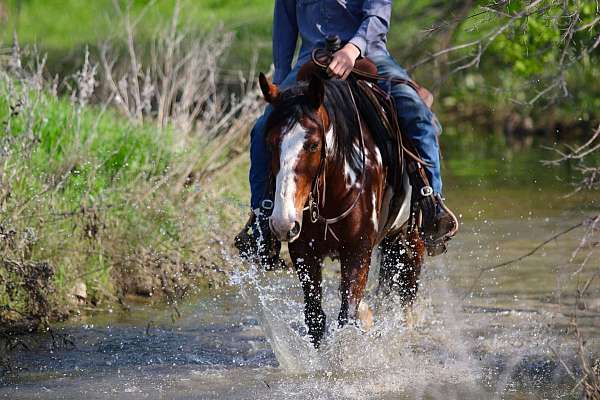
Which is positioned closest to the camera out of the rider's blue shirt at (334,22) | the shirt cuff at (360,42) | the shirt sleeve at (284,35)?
the shirt cuff at (360,42)

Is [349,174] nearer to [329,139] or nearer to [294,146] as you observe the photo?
[329,139]

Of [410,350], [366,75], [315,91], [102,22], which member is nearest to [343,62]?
[366,75]

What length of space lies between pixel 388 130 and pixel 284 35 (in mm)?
1081

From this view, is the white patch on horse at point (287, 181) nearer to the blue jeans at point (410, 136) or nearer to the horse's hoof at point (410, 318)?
the blue jeans at point (410, 136)

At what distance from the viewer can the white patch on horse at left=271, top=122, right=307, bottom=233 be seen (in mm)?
5547

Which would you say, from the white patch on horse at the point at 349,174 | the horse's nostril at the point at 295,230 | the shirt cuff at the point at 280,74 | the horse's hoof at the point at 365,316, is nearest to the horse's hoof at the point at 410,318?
the horse's hoof at the point at 365,316

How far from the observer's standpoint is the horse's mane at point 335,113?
578 cm

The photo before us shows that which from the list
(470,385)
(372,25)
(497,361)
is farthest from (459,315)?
(372,25)

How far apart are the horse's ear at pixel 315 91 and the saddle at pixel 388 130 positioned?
19.3 inches

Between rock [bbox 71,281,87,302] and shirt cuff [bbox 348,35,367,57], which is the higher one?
shirt cuff [bbox 348,35,367,57]

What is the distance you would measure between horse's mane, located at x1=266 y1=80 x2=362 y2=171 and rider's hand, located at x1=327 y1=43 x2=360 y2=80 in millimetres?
55

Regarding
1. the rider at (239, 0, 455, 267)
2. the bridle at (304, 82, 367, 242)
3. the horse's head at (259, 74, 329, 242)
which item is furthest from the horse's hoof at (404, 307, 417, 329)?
the horse's head at (259, 74, 329, 242)

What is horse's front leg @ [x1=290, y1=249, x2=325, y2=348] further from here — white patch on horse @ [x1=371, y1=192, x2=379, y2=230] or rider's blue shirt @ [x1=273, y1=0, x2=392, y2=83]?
rider's blue shirt @ [x1=273, y1=0, x2=392, y2=83]

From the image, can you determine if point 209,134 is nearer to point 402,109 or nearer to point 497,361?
point 402,109
